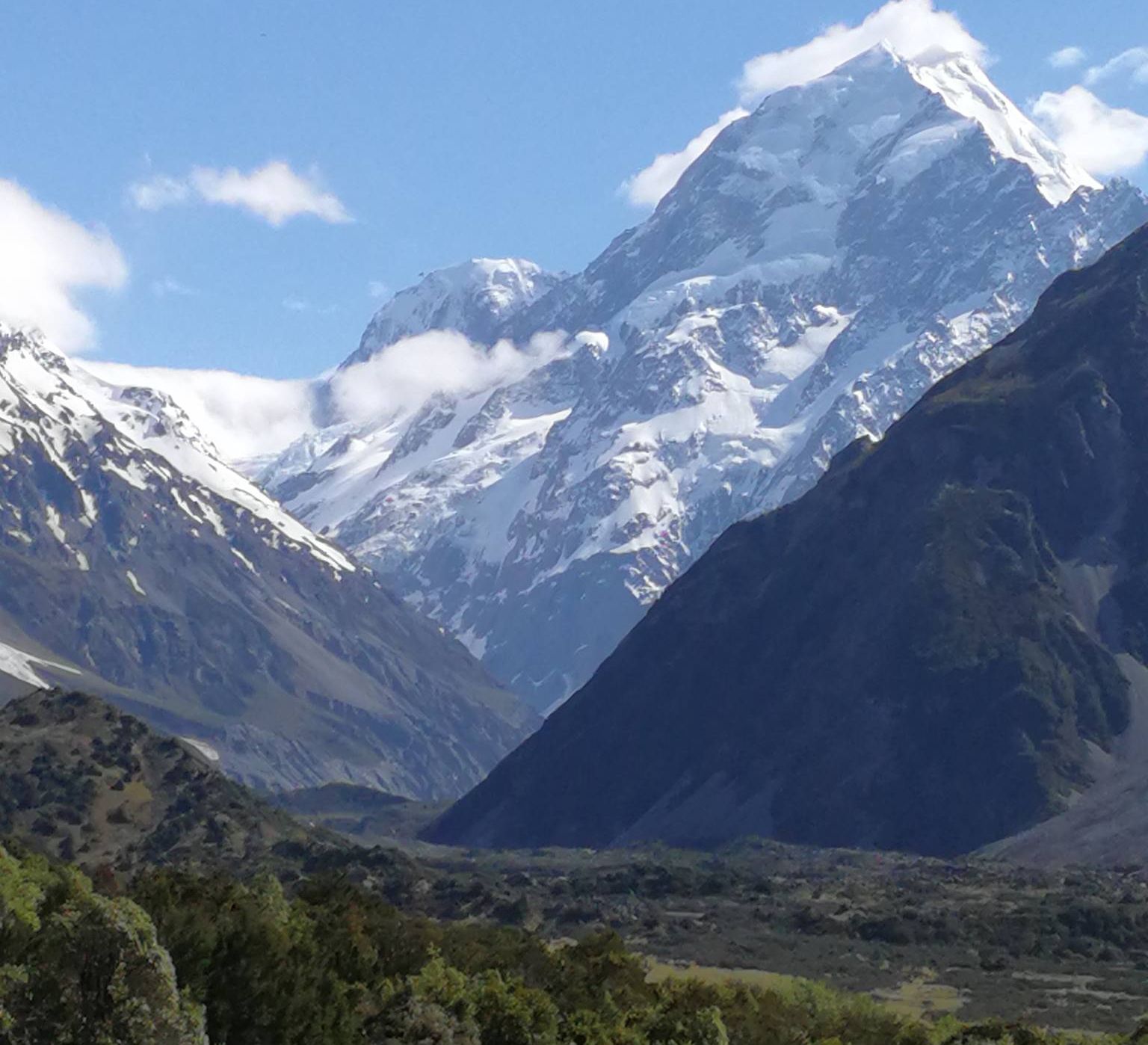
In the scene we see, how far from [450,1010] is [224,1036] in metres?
10.6

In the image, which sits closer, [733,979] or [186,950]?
[186,950]

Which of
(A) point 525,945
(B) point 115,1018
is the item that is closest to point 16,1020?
(B) point 115,1018

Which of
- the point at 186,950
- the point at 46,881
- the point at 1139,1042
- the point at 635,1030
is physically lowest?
the point at 1139,1042

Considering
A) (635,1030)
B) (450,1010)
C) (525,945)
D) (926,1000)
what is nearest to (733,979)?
(926,1000)

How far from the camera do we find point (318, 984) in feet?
297

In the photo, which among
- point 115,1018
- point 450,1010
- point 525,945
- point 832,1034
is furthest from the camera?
point 525,945

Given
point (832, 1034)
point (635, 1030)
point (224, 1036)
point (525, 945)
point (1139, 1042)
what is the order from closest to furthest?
point (224, 1036) → point (635, 1030) → point (1139, 1042) → point (832, 1034) → point (525, 945)

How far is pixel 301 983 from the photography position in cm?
8850

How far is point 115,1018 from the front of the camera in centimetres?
6059

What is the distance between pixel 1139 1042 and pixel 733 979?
64.3m

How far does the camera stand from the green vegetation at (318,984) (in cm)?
6156

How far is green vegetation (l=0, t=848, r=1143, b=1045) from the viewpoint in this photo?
202 ft

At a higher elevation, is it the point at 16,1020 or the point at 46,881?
the point at 46,881

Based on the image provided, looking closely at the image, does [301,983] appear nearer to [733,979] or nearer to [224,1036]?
[224,1036]
